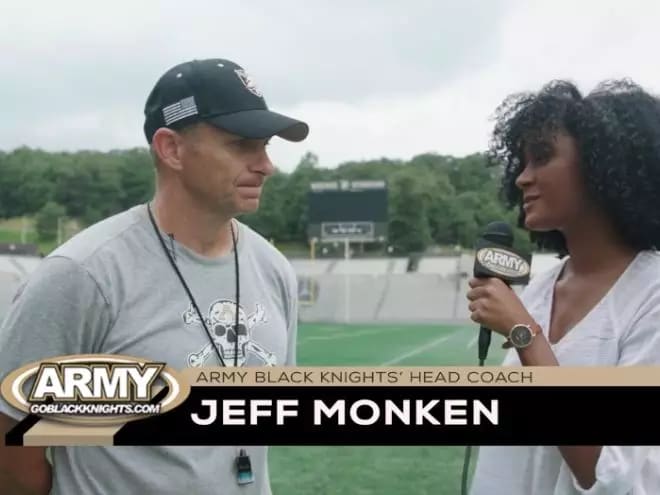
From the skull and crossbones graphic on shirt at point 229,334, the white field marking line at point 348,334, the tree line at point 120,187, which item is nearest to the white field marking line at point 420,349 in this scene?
the white field marking line at point 348,334

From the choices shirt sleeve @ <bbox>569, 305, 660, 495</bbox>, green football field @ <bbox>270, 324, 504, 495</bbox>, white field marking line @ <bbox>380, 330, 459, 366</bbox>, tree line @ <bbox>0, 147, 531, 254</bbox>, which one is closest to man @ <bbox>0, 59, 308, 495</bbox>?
tree line @ <bbox>0, 147, 531, 254</bbox>

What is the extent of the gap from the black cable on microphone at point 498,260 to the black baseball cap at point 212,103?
0.31m

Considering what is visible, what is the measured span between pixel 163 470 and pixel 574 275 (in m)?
0.59

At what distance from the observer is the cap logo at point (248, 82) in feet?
3.76

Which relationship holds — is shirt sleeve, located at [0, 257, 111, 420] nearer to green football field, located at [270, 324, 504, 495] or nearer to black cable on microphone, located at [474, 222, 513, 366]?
black cable on microphone, located at [474, 222, 513, 366]

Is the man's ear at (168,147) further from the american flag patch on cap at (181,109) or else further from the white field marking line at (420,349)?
the white field marking line at (420,349)

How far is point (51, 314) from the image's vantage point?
3.14ft

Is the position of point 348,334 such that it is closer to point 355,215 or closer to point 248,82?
point 355,215

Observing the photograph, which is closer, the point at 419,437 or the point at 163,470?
the point at 163,470

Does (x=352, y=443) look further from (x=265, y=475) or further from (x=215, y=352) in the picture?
(x=215, y=352)

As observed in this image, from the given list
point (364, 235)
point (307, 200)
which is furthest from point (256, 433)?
point (364, 235)

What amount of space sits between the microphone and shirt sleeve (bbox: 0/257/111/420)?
0.48 m

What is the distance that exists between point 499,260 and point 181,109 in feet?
1.52

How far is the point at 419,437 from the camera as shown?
1.15m
